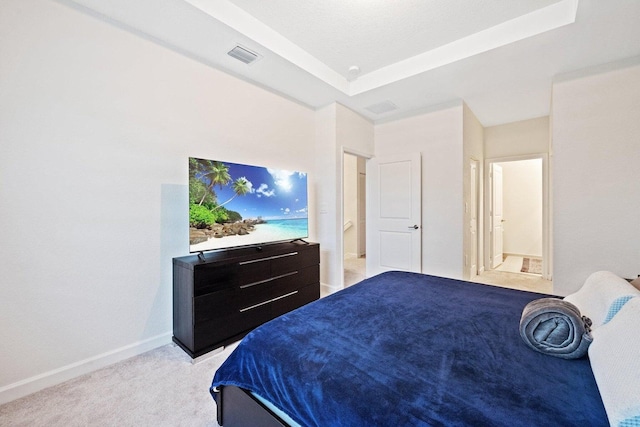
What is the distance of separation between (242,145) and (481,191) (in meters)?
4.23

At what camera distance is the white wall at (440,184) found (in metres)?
3.71

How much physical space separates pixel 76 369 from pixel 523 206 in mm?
8155

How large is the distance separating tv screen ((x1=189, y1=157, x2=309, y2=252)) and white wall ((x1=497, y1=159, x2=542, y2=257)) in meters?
5.69

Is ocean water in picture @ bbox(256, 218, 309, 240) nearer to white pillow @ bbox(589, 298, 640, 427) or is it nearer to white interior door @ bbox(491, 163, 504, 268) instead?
white pillow @ bbox(589, 298, 640, 427)

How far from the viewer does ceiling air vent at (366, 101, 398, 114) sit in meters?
3.82

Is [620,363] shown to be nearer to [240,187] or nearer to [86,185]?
[240,187]

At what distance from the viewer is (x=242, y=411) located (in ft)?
4.17

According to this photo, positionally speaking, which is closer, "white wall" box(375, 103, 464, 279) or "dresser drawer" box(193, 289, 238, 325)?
"dresser drawer" box(193, 289, 238, 325)

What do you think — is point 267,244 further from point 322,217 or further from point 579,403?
point 579,403

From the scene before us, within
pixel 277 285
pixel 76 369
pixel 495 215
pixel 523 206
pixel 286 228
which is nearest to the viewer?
pixel 76 369

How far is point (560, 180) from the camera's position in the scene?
2932mm

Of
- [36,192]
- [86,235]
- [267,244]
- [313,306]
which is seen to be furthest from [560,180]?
[36,192]

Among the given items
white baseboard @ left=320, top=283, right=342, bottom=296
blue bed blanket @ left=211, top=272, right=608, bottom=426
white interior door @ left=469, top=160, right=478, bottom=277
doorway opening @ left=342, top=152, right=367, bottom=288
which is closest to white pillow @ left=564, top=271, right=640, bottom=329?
blue bed blanket @ left=211, top=272, right=608, bottom=426

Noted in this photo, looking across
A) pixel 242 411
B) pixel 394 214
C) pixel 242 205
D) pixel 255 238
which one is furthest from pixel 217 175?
pixel 394 214
